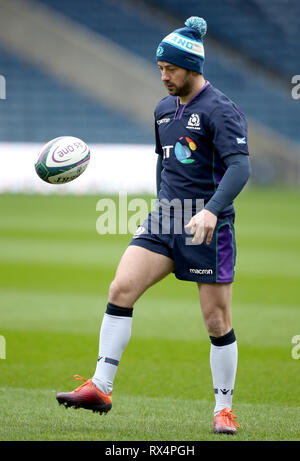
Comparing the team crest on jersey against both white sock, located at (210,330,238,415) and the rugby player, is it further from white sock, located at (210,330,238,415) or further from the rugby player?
white sock, located at (210,330,238,415)

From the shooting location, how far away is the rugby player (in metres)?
4.24

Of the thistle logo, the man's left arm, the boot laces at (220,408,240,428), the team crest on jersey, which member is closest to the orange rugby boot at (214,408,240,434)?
the boot laces at (220,408,240,428)

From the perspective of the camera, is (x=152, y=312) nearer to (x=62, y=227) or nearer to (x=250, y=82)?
(x=62, y=227)

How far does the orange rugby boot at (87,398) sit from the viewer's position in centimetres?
421

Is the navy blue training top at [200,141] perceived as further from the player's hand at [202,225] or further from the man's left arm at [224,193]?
the player's hand at [202,225]

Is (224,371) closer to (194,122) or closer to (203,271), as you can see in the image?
(203,271)

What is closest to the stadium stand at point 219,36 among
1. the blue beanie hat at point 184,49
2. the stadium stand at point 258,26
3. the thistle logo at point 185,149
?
the stadium stand at point 258,26

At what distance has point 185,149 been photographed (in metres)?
4.40

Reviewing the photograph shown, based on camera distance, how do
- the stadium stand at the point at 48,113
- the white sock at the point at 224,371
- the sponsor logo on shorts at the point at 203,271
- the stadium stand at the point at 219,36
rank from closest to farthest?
the sponsor logo on shorts at the point at 203,271 → the white sock at the point at 224,371 → the stadium stand at the point at 48,113 → the stadium stand at the point at 219,36

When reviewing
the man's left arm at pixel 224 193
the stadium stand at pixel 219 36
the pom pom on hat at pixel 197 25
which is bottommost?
the man's left arm at pixel 224 193

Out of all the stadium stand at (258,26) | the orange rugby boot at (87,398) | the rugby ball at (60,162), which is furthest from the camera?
→ the stadium stand at (258,26)

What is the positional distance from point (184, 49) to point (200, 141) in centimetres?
51

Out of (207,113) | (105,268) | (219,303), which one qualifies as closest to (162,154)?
(207,113)

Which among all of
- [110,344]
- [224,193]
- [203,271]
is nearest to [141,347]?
[110,344]
